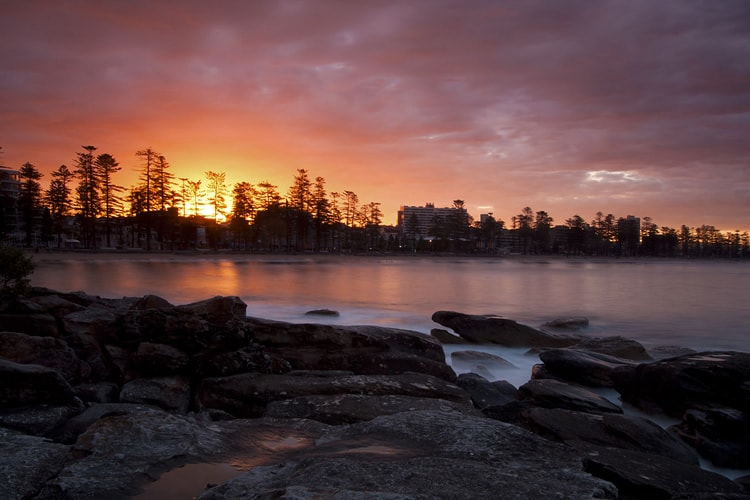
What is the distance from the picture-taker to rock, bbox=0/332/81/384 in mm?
6047

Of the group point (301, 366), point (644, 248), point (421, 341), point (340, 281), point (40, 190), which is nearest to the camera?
point (301, 366)

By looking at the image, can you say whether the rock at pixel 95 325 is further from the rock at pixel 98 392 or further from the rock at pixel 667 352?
the rock at pixel 667 352

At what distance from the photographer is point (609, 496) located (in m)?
2.90

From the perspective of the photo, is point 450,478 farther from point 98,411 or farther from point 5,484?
point 98,411

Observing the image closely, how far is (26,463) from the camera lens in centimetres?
337

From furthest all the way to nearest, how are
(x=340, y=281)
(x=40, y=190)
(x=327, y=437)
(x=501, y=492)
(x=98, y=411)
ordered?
1. (x=40, y=190)
2. (x=340, y=281)
3. (x=98, y=411)
4. (x=327, y=437)
5. (x=501, y=492)

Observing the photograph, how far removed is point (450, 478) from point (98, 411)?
3934 mm

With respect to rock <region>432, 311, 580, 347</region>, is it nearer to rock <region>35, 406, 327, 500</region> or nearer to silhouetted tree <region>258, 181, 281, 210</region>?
rock <region>35, 406, 327, 500</region>

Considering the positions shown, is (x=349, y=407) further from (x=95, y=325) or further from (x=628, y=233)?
(x=628, y=233)

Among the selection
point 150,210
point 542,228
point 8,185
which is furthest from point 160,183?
point 542,228

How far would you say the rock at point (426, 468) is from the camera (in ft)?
9.23

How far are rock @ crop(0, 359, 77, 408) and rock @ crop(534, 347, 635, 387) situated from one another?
7633 mm

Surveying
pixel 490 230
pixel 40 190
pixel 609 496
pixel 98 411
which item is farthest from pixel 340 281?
pixel 490 230

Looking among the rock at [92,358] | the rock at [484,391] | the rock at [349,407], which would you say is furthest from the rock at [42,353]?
the rock at [484,391]
